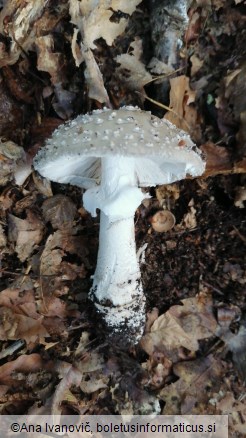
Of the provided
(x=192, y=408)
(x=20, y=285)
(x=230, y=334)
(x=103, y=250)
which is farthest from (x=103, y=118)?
(x=192, y=408)

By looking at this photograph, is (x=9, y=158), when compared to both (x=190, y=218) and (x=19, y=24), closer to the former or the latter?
(x=19, y=24)

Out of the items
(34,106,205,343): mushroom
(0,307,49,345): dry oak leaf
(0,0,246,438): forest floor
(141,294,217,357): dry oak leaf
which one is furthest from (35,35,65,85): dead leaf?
(141,294,217,357): dry oak leaf

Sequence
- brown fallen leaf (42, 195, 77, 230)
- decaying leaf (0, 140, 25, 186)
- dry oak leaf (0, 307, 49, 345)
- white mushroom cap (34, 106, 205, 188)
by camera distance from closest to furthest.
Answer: white mushroom cap (34, 106, 205, 188), dry oak leaf (0, 307, 49, 345), decaying leaf (0, 140, 25, 186), brown fallen leaf (42, 195, 77, 230)

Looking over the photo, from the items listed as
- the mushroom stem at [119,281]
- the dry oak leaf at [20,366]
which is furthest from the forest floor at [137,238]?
the mushroom stem at [119,281]

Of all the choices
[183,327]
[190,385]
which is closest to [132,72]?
[183,327]

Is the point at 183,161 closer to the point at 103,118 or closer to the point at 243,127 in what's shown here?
the point at 103,118

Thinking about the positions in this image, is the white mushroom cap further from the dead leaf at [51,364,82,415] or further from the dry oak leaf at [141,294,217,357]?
the dead leaf at [51,364,82,415]
